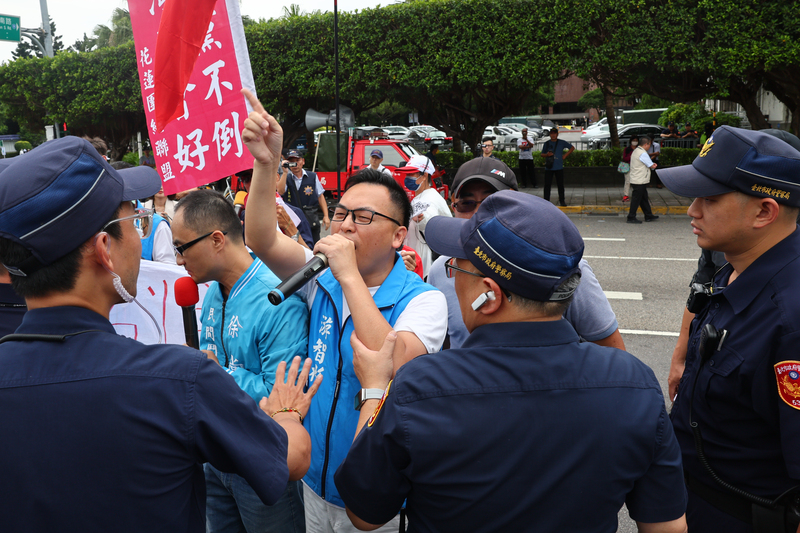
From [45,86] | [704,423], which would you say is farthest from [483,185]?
[45,86]

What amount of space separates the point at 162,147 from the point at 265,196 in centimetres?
116

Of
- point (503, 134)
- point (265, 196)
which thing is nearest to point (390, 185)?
point (265, 196)

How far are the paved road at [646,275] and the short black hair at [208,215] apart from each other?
261cm

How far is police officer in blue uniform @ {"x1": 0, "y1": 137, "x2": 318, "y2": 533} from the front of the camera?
125cm

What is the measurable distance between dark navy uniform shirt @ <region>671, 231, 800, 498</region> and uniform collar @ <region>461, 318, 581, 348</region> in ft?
2.43

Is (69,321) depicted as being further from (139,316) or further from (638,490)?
(139,316)

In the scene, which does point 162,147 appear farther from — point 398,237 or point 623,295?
point 623,295

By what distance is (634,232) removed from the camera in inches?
451

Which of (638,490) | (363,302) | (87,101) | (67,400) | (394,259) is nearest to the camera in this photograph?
(67,400)

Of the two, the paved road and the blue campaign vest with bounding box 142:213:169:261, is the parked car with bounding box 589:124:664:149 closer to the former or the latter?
the paved road

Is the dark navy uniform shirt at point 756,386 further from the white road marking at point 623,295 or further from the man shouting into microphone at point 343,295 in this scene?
the white road marking at point 623,295

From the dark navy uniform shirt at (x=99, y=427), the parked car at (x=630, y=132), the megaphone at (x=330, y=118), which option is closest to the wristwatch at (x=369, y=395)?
the dark navy uniform shirt at (x=99, y=427)

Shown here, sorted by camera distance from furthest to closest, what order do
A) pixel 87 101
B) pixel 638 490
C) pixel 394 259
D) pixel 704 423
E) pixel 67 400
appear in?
pixel 87 101 < pixel 394 259 < pixel 704 423 < pixel 638 490 < pixel 67 400

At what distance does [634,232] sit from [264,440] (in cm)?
1121
